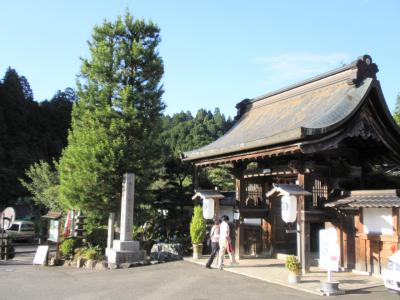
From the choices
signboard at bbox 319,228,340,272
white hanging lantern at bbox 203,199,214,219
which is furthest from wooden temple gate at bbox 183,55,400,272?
signboard at bbox 319,228,340,272

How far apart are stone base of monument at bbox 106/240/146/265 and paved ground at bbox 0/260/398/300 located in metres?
0.98

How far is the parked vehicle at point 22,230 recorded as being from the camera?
1271 inches

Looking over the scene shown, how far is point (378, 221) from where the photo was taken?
1253 cm

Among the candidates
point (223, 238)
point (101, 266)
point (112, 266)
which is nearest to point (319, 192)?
point (223, 238)

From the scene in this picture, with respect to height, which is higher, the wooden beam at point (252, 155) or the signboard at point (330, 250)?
the wooden beam at point (252, 155)

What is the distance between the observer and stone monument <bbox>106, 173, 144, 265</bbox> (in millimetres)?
15922

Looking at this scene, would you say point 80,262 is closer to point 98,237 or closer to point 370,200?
point 98,237

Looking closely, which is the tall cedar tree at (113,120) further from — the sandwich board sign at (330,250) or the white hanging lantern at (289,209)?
the sandwich board sign at (330,250)

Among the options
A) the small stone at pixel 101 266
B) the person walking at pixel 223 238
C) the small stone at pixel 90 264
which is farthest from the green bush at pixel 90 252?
the person walking at pixel 223 238

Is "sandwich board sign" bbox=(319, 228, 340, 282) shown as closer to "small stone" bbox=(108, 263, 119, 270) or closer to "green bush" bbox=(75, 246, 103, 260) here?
"small stone" bbox=(108, 263, 119, 270)

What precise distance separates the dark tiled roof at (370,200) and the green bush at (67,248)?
36.1 feet

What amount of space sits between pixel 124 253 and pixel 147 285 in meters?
4.28

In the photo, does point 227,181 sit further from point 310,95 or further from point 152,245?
point 310,95

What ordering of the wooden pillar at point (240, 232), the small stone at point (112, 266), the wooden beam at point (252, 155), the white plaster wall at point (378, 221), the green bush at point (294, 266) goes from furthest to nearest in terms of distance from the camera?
the wooden pillar at point (240, 232)
the small stone at point (112, 266)
the wooden beam at point (252, 155)
the white plaster wall at point (378, 221)
the green bush at point (294, 266)
